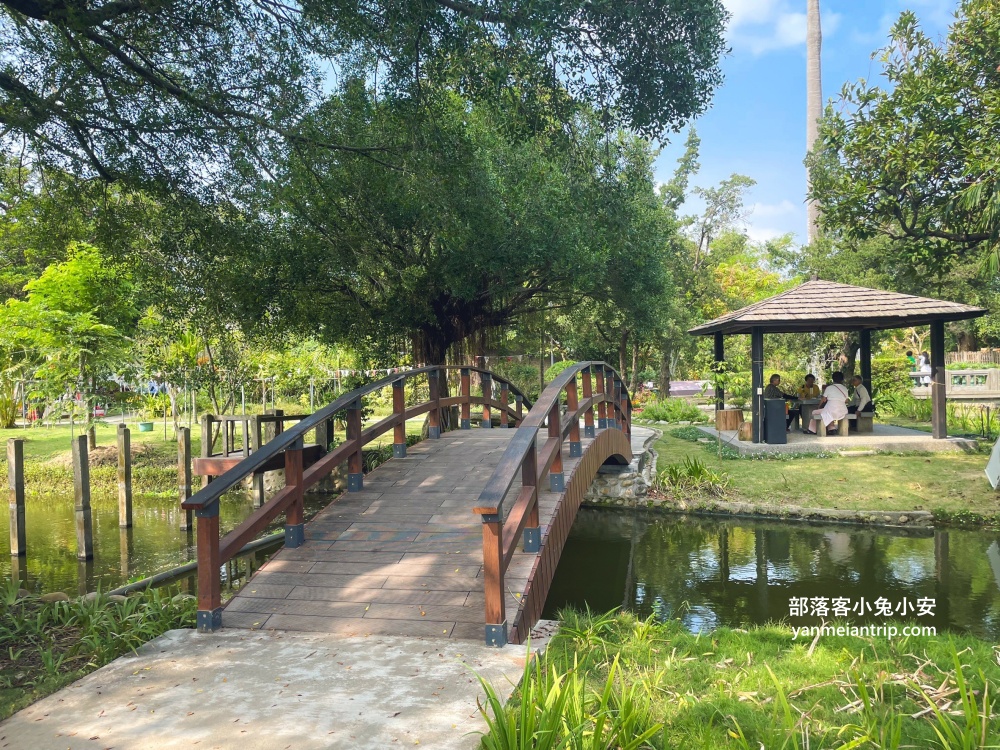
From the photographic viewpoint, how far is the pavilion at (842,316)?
13883mm

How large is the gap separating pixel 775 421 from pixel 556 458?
840cm

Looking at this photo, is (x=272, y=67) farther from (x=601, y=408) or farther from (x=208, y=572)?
(x=601, y=408)

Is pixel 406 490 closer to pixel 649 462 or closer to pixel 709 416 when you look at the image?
pixel 649 462

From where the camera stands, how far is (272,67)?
7594mm

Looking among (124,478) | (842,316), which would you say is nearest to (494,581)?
(124,478)

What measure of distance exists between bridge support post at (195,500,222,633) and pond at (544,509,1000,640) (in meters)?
3.83

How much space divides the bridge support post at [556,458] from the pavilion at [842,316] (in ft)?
26.0

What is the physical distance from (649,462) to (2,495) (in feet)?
41.4

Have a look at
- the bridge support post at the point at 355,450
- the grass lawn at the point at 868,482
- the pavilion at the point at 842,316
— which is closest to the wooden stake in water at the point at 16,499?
the bridge support post at the point at 355,450

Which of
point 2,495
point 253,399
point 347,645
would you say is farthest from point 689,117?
point 253,399

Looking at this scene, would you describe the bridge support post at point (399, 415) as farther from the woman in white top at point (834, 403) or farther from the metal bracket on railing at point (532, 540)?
the woman in white top at point (834, 403)

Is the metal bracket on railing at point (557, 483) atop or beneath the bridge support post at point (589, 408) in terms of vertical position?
beneath

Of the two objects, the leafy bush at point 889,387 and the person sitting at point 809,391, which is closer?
the person sitting at point 809,391

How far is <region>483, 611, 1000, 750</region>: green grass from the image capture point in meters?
3.08
